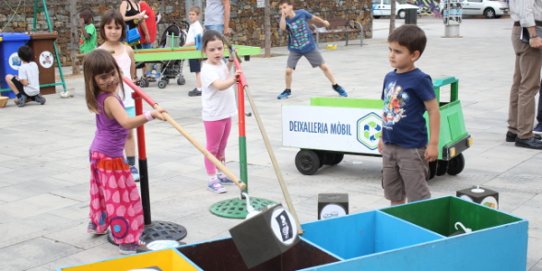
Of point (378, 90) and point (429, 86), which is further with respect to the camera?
point (378, 90)

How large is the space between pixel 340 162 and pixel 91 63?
310 centimetres

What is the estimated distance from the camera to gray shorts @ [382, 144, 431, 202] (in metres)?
4.38

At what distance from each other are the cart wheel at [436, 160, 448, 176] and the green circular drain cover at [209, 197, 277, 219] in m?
1.66

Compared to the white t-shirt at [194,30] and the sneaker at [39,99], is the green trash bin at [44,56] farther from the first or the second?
the white t-shirt at [194,30]

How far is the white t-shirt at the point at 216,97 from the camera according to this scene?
5.75 m

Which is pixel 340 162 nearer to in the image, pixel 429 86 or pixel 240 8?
pixel 429 86

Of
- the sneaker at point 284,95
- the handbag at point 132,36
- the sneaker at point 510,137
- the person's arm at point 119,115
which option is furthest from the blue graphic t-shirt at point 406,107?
the handbag at point 132,36

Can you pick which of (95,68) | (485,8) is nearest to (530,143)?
(95,68)

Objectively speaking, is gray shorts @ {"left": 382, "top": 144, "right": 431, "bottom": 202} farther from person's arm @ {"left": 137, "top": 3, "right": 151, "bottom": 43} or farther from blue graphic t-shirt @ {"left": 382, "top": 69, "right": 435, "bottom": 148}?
person's arm @ {"left": 137, "top": 3, "right": 151, "bottom": 43}

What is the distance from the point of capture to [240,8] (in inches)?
811

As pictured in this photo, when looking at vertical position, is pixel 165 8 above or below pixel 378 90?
above

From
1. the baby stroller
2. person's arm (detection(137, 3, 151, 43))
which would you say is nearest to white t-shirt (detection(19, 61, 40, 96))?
person's arm (detection(137, 3, 151, 43))

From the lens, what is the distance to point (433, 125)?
14.2ft

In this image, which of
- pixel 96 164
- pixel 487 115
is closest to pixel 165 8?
pixel 487 115
